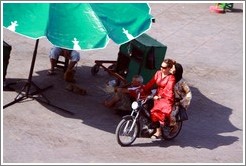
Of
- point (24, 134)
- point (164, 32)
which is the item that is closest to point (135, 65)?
point (24, 134)

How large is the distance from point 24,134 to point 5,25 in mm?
1966

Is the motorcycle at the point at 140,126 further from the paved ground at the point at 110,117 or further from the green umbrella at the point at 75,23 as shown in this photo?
the green umbrella at the point at 75,23

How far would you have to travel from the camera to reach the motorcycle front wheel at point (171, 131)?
891cm

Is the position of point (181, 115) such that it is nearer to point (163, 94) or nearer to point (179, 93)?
point (179, 93)

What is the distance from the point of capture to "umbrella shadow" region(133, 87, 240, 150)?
9035mm

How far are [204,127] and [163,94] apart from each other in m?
1.50

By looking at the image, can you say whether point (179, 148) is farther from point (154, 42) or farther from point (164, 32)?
point (164, 32)

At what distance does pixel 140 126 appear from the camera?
8672mm

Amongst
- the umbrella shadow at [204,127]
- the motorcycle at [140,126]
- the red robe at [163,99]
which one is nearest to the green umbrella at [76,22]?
the red robe at [163,99]

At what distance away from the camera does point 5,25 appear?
26.5 feet

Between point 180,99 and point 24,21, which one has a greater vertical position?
→ point 24,21

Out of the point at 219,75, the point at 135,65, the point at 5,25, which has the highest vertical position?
the point at 5,25

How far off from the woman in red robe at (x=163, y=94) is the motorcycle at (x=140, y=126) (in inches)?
4.3

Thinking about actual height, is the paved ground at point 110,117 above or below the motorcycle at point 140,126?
below
